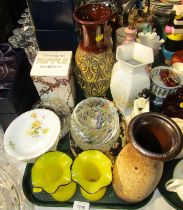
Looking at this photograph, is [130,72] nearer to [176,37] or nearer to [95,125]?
[95,125]

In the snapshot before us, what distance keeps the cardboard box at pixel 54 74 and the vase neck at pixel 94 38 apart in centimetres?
9

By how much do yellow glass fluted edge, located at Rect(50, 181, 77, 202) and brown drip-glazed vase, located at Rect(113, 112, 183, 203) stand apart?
17 centimetres

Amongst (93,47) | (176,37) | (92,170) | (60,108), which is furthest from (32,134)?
(176,37)

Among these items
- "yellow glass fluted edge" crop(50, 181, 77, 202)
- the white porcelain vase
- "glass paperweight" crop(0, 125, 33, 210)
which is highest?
the white porcelain vase

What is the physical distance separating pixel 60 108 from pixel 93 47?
27 centimetres

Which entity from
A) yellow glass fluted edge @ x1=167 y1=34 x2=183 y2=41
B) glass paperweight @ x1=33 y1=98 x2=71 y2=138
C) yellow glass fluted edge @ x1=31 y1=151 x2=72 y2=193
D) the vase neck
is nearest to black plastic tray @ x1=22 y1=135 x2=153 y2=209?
yellow glass fluted edge @ x1=31 y1=151 x2=72 y2=193

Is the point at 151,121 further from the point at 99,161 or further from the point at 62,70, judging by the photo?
the point at 62,70

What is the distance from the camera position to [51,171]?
738 millimetres

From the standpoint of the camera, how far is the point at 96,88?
0.98 metres

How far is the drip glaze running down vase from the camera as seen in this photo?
819mm

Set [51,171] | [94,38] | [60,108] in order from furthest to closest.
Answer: [60,108]
[94,38]
[51,171]

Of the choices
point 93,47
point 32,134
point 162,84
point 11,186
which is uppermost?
point 93,47

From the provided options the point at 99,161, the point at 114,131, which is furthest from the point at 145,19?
the point at 99,161

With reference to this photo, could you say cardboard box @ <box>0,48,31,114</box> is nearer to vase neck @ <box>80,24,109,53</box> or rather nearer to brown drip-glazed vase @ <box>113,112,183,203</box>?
vase neck @ <box>80,24,109,53</box>
